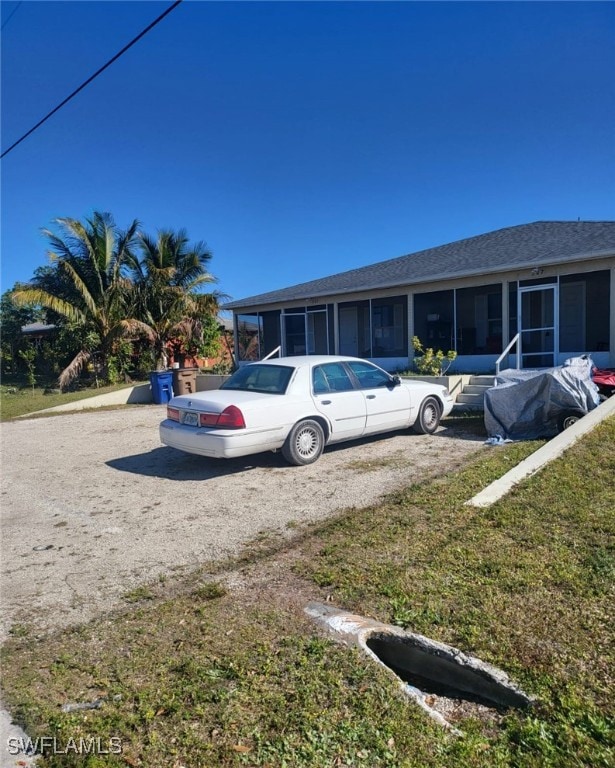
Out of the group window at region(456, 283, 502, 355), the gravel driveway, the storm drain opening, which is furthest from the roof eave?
the storm drain opening

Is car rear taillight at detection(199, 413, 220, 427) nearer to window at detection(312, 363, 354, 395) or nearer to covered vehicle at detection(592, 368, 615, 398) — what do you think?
window at detection(312, 363, 354, 395)

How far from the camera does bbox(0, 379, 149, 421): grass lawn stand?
16266mm

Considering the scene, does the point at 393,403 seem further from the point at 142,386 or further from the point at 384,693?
the point at 142,386

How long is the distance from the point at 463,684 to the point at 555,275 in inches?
486

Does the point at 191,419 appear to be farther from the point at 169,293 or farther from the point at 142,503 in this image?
the point at 169,293

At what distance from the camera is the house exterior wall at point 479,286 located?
1246 cm

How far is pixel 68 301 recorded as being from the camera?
2209 centimetres

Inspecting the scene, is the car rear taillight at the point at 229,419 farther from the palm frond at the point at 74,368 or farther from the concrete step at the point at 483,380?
the palm frond at the point at 74,368

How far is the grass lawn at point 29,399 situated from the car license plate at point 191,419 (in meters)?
9.96

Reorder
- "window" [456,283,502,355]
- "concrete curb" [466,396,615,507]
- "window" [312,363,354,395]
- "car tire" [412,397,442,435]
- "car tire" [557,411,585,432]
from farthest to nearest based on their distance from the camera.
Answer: "window" [456,283,502,355]
"car tire" [412,397,442,435]
"car tire" [557,411,585,432]
"window" [312,363,354,395]
"concrete curb" [466,396,615,507]

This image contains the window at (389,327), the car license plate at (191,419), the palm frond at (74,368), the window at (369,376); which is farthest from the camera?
the palm frond at (74,368)

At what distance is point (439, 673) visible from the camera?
2914 mm

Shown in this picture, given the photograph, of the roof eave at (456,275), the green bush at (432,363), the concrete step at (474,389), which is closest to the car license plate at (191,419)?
the concrete step at (474,389)

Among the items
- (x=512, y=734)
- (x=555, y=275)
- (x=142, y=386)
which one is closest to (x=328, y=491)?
(x=512, y=734)
